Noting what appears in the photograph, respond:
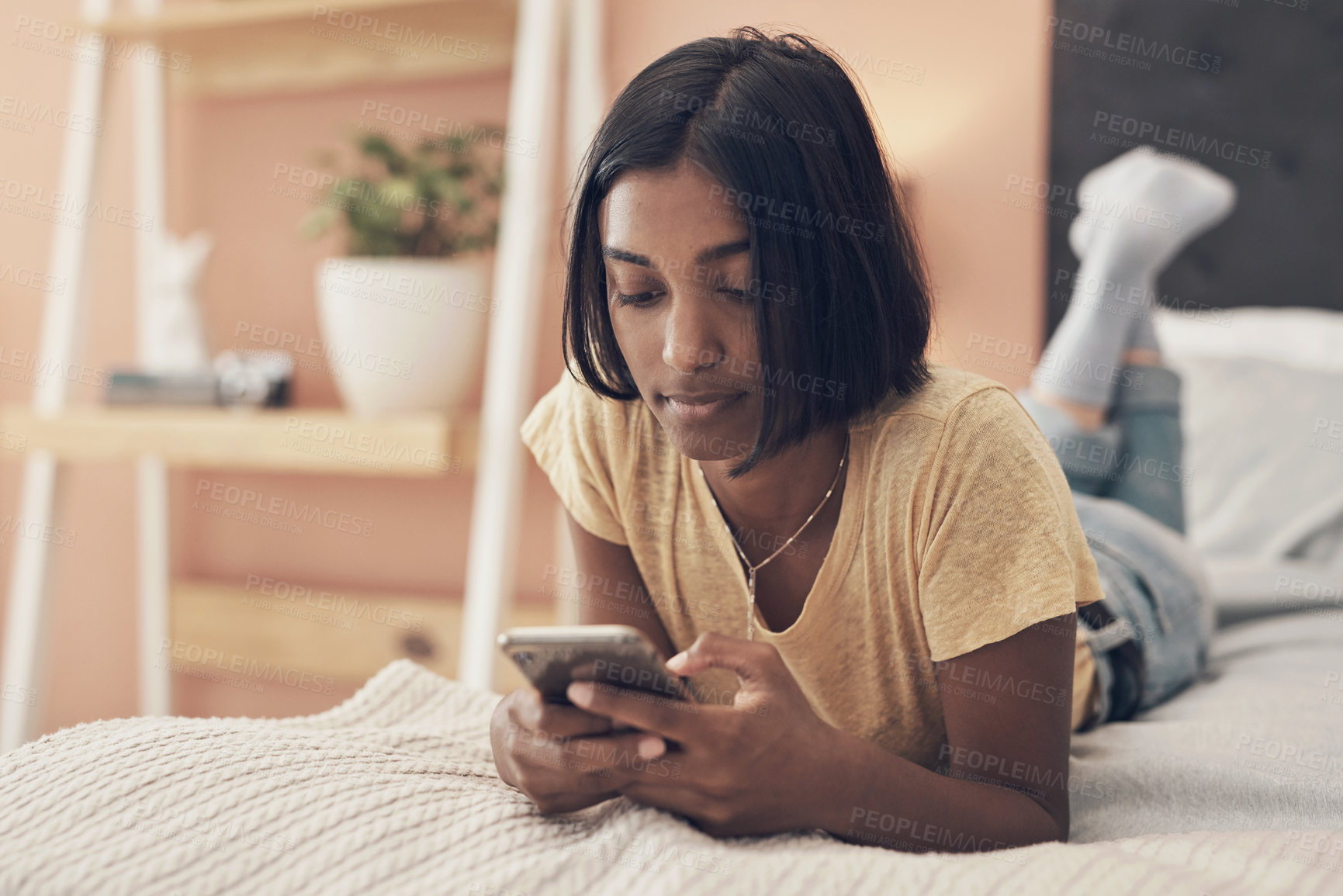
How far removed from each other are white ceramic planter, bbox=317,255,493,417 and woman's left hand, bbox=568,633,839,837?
3.66 ft

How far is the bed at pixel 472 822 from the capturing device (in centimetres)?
52

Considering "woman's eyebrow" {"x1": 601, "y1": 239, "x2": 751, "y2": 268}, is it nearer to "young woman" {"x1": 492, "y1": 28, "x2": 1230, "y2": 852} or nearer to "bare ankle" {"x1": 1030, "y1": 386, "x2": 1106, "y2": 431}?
"young woman" {"x1": 492, "y1": 28, "x2": 1230, "y2": 852}

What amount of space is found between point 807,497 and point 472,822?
36cm

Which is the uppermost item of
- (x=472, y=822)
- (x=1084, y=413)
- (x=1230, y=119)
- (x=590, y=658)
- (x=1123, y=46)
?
(x=1123, y=46)

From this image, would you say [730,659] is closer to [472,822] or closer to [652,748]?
[652,748]

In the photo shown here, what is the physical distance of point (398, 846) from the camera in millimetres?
536

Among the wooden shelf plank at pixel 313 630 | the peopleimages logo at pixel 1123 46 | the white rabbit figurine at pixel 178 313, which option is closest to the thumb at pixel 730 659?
the wooden shelf plank at pixel 313 630

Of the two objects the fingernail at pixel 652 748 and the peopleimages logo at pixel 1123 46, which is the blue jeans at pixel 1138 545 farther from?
the peopleimages logo at pixel 1123 46

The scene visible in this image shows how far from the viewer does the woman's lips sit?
67 cm

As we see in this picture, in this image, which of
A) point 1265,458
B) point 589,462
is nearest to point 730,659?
point 589,462

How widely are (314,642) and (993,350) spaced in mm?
1412

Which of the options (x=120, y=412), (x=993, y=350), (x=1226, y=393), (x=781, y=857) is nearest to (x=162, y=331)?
(x=120, y=412)

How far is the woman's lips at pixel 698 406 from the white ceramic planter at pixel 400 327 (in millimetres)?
984

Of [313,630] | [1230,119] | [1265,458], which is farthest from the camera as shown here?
[313,630]
